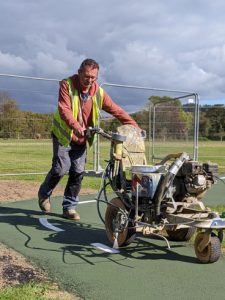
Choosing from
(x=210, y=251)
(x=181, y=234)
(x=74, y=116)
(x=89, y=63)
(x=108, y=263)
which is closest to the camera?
(x=210, y=251)

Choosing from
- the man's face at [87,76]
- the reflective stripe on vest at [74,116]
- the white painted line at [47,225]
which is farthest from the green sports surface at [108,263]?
the man's face at [87,76]

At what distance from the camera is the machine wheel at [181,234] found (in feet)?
17.8

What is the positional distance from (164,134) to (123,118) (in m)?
7.96

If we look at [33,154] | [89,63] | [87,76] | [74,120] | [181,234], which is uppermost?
[89,63]

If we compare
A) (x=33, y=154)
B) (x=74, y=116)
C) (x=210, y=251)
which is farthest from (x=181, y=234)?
(x=33, y=154)

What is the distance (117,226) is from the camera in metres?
5.07

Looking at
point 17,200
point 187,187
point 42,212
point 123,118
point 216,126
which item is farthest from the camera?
point 216,126

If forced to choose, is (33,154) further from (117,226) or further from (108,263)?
(108,263)

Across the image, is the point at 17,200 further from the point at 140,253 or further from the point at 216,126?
the point at 216,126

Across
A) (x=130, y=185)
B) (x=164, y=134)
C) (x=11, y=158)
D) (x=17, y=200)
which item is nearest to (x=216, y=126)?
(x=164, y=134)

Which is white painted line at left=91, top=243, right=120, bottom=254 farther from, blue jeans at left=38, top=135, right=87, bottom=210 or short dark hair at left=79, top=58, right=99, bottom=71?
short dark hair at left=79, top=58, right=99, bottom=71

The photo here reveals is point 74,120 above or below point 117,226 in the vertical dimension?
above

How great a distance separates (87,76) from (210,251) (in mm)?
2675

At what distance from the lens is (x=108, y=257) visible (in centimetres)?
478
